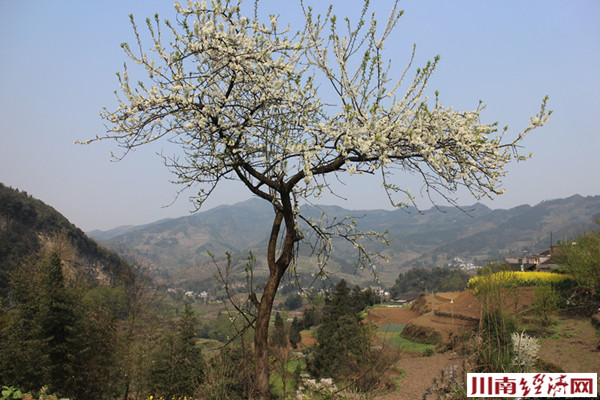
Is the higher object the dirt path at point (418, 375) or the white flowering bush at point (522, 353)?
the white flowering bush at point (522, 353)

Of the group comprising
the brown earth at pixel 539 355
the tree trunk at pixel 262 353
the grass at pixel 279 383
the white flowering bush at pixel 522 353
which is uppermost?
the tree trunk at pixel 262 353

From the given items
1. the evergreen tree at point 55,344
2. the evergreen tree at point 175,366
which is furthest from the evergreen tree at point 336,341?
the evergreen tree at point 55,344

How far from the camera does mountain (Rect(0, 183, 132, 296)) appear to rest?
70.4m

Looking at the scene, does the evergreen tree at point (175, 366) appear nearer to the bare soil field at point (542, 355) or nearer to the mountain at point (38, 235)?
the bare soil field at point (542, 355)

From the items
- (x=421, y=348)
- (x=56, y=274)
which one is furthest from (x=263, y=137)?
(x=421, y=348)

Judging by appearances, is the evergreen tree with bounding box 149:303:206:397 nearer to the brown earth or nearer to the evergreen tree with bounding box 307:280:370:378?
the evergreen tree with bounding box 307:280:370:378

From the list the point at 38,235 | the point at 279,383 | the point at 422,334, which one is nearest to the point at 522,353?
the point at 422,334

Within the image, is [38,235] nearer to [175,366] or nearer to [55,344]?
[55,344]

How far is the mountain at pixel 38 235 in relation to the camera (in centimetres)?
7038

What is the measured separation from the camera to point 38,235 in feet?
261

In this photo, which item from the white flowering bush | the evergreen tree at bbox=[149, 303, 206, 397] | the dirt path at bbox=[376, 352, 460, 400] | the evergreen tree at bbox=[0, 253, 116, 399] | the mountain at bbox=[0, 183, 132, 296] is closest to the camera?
the white flowering bush

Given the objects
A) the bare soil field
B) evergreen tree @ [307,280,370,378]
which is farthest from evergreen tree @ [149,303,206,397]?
the bare soil field

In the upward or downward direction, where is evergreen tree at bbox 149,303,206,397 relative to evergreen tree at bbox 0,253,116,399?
downward

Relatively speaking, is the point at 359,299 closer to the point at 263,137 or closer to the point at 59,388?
the point at 59,388
